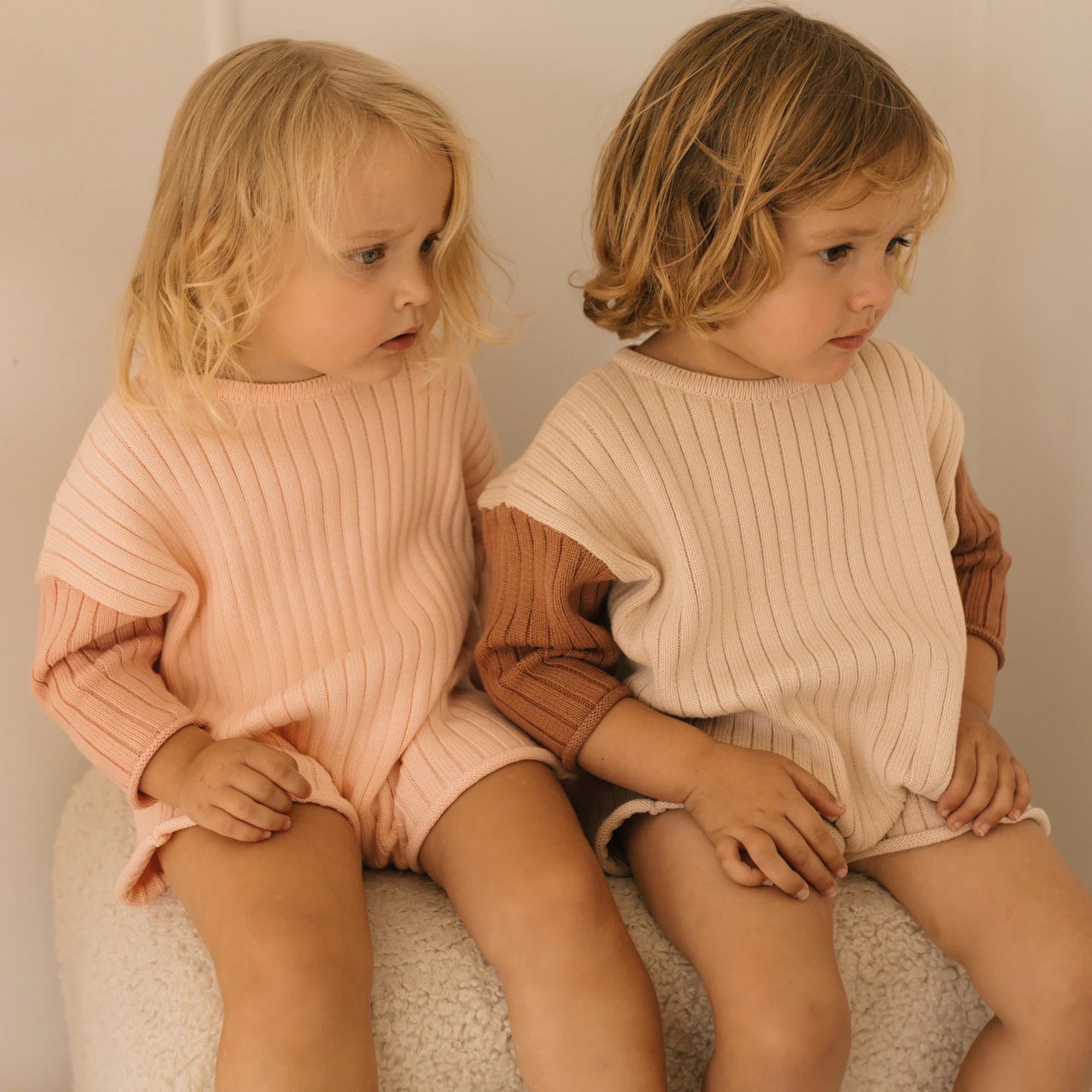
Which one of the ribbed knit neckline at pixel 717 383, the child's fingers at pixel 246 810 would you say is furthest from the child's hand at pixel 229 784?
the ribbed knit neckline at pixel 717 383

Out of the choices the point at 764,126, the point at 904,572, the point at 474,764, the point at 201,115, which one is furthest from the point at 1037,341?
the point at 201,115

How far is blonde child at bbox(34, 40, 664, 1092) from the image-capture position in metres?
0.85

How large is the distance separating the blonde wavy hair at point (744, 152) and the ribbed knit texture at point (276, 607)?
24 centimetres

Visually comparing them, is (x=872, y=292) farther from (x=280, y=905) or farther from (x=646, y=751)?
(x=280, y=905)

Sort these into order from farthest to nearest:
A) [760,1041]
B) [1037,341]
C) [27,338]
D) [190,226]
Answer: [1037,341] → [27,338] → [190,226] → [760,1041]

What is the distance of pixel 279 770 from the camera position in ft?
3.02

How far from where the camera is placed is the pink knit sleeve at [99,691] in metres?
0.96

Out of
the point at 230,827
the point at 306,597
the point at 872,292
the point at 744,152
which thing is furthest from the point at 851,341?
the point at 230,827

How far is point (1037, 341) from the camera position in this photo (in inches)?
51.3

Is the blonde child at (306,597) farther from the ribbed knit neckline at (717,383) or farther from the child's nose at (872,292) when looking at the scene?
the child's nose at (872,292)

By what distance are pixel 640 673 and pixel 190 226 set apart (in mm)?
505

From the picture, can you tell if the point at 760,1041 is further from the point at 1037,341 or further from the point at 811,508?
the point at 1037,341

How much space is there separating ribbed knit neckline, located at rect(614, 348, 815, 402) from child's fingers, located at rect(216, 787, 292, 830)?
1.51ft

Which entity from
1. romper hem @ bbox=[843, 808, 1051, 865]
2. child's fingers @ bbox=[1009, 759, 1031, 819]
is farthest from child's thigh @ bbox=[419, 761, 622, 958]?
child's fingers @ bbox=[1009, 759, 1031, 819]
